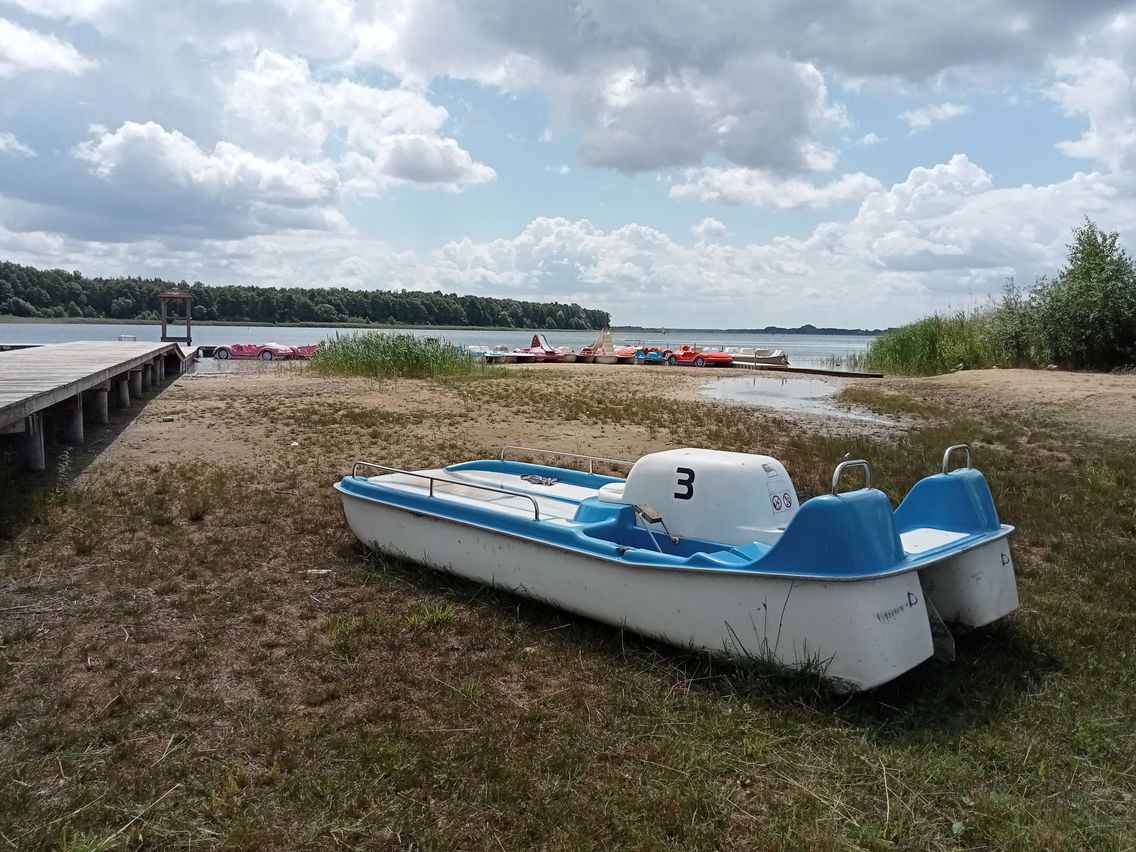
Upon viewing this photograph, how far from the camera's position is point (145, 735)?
3.65 metres

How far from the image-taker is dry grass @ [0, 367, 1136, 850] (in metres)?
3.09

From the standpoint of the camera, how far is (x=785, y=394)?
64.2ft

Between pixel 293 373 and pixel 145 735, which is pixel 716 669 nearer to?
pixel 145 735

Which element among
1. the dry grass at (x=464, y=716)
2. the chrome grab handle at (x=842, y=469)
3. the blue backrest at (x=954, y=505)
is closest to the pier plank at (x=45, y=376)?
the dry grass at (x=464, y=716)

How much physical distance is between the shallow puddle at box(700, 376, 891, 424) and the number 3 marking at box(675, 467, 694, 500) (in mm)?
9537

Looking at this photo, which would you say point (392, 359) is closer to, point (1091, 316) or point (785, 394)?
point (785, 394)

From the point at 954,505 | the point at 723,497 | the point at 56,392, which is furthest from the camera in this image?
the point at 56,392

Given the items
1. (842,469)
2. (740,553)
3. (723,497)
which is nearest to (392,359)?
(723,497)

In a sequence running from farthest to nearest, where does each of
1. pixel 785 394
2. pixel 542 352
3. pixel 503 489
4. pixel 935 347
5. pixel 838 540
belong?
pixel 542 352, pixel 935 347, pixel 785 394, pixel 503 489, pixel 838 540

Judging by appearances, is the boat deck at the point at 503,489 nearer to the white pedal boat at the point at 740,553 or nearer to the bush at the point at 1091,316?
the white pedal boat at the point at 740,553

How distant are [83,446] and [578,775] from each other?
8452 millimetres

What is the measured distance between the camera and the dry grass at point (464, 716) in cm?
309

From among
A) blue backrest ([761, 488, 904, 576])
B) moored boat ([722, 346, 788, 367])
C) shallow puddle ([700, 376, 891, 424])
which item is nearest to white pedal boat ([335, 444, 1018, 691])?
blue backrest ([761, 488, 904, 576])

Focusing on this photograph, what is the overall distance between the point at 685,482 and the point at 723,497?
0.26 m
